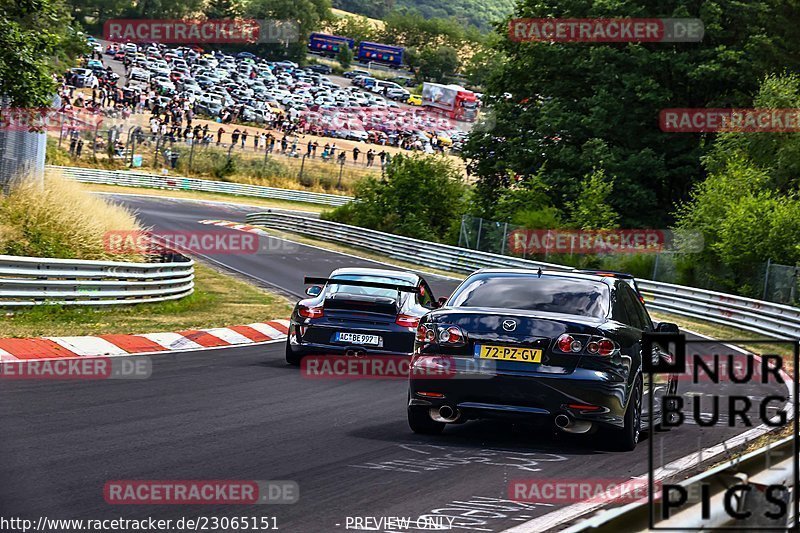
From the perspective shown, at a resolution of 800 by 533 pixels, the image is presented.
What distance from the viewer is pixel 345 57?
137m

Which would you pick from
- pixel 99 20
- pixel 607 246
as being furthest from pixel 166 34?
pixel 607 246

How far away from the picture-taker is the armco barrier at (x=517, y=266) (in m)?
26.5

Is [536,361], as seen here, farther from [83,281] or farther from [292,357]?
[83,281]

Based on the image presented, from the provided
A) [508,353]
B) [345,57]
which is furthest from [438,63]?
[508,353]

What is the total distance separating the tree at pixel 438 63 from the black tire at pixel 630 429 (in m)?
142

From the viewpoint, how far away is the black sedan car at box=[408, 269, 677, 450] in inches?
351

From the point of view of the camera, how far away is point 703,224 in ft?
112

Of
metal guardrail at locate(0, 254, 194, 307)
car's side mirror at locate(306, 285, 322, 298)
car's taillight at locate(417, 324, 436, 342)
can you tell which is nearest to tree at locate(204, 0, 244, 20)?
metal guardrail at locate(0, 254, 194, 307)

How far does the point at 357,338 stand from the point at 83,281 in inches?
269

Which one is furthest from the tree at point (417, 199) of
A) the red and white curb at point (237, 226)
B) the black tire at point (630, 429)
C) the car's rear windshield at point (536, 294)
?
the black tire at point (630, 429)

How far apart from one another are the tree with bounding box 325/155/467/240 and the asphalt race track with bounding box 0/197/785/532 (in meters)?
32.7

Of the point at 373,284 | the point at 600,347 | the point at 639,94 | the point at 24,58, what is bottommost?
the point at 373,284

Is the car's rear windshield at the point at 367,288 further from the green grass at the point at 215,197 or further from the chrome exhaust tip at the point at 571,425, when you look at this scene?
the green grass at the point at 215,197

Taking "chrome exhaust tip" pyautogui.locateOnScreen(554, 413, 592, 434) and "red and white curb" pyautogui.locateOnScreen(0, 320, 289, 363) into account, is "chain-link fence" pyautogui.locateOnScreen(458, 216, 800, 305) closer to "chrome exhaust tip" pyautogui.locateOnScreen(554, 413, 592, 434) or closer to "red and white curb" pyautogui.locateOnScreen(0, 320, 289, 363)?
"red and white curb" pyautogui.locateOnScreen(0, 320, 289, 363)
